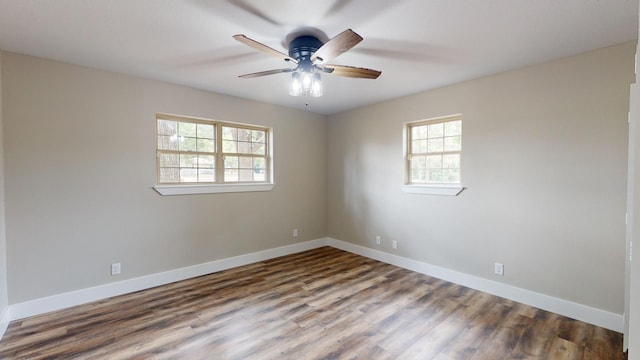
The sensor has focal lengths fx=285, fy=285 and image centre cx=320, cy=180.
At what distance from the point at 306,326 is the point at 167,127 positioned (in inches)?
113

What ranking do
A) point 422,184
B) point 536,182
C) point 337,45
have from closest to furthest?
1. point 337,45
2. point 536,182
3. point 422,184

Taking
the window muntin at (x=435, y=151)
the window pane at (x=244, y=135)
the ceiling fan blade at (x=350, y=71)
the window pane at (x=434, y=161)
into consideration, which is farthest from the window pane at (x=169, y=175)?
the window pane at (x=434, y=161)

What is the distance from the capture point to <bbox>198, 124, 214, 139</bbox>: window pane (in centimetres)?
386

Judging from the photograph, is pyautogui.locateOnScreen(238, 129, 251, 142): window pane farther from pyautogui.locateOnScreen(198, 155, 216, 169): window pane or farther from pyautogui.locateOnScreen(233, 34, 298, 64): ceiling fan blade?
pyautogui.locateOnScreen(233, 34, 298, 64): ceiling fan blade

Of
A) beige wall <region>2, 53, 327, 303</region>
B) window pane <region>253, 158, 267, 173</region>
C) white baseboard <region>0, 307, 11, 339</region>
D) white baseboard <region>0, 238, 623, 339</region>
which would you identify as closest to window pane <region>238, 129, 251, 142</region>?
beige wall <region>2, 53, 327, 303</region>

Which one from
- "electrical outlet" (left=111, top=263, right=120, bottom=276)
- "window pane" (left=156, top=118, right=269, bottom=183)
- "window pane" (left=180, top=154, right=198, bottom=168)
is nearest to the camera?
"electrical outlet" (left=111, top=263, right=120, bottom=276)

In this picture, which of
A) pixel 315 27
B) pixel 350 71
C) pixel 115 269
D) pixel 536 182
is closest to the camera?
pixel 315 27

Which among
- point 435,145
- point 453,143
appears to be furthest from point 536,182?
point 435,145

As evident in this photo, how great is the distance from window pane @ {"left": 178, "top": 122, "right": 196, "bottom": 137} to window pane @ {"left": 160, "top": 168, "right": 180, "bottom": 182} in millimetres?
478

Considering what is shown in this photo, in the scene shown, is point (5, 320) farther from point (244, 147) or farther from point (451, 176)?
point (451, 176)

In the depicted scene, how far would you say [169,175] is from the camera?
11.9ft

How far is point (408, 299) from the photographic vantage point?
3.08 m

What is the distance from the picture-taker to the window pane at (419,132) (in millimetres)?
3990

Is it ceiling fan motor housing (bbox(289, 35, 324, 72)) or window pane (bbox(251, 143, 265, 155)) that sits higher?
ceiling fan motor housing (bbox(289, 35, 324, 72))
